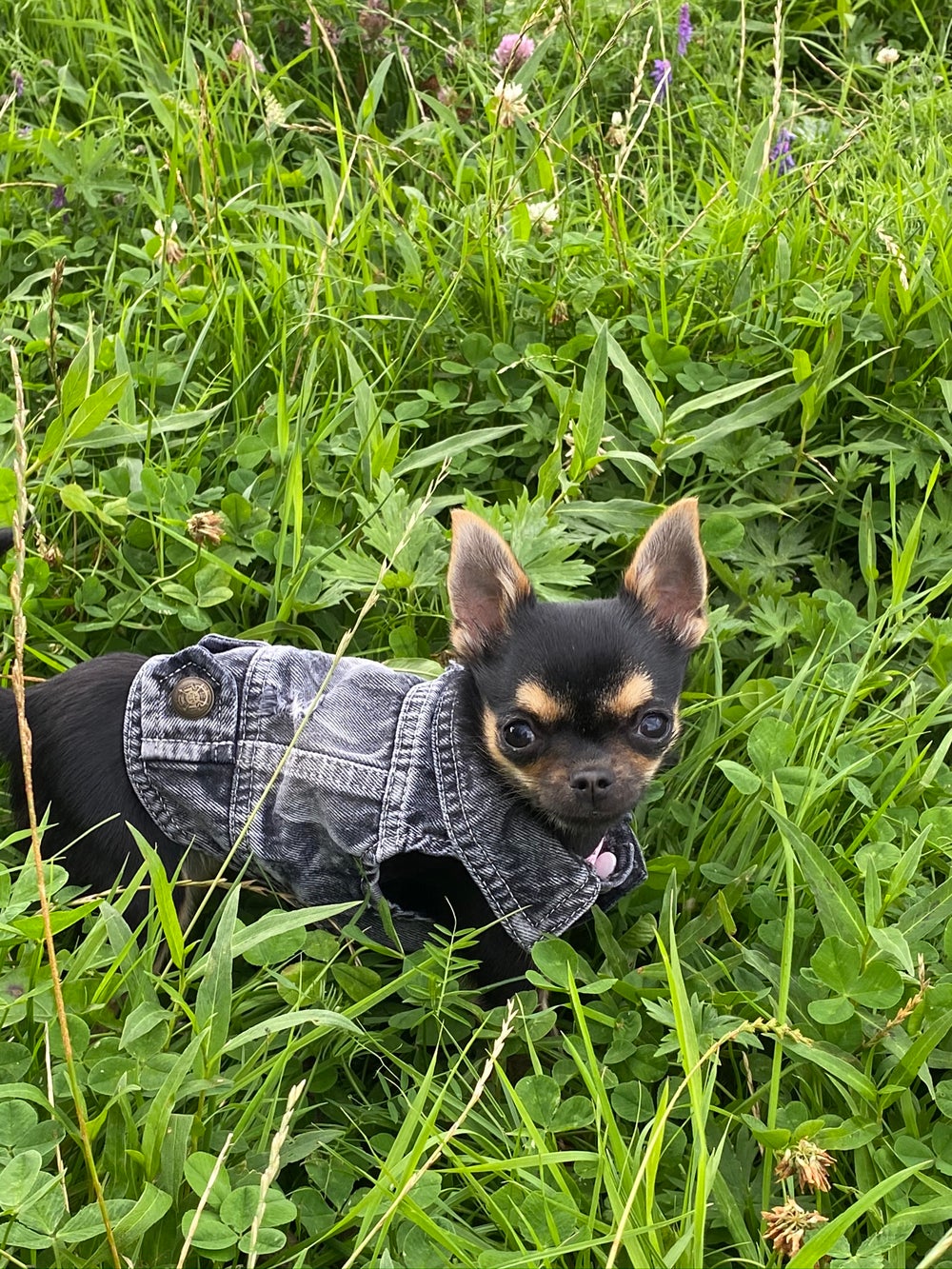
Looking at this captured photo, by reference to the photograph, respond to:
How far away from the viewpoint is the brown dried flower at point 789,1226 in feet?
6.79

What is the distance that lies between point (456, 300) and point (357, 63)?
1.62 metres

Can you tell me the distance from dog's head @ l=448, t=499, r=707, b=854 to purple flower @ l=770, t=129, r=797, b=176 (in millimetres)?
2230

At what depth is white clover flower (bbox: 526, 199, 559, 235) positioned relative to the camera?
161 inches

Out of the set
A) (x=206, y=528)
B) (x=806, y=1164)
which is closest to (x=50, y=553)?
(x=206, y=528)

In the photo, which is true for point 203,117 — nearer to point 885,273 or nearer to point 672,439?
point 672,439

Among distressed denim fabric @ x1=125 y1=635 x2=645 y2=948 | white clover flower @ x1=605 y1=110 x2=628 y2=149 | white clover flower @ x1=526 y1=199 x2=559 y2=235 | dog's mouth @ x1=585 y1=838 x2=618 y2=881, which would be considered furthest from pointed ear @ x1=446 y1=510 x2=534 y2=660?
white clover flower @ x1=605 y1=110 x2=628 y2=149

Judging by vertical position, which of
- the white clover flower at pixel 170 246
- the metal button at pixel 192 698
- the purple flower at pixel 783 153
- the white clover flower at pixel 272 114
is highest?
the white clover flower at pixel 272 114

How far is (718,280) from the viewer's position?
4.04 metres

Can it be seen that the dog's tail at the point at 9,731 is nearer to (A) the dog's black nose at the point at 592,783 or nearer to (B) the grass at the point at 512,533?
(B) the grass at the point at 512,533

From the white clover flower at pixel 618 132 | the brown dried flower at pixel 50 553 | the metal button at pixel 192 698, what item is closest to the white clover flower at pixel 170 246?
the brown dried flower at pixel 50 553

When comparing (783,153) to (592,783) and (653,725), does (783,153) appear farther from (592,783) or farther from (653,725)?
(592,783)

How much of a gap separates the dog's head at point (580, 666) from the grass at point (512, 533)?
243 millimetres

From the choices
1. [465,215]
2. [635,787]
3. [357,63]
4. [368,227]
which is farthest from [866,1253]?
[357,63]

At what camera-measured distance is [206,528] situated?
3307 mm
